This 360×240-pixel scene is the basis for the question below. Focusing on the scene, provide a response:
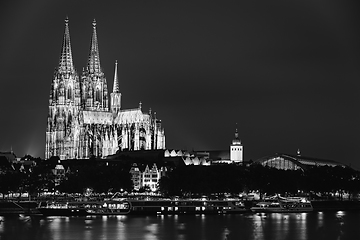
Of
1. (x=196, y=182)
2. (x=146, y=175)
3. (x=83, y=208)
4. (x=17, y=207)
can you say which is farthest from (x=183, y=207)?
(x=146, y=175)

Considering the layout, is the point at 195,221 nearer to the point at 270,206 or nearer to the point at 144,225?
the point at 144,225

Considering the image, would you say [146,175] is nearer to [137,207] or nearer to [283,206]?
[283,206]

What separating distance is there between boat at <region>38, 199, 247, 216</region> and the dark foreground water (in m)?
4.25

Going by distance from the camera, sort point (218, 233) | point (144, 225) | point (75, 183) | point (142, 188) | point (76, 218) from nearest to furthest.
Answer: point (218, 233) → point (144, 225) → point (76, 218) → point (75, 183) → point (142, 188)

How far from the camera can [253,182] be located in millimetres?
160125

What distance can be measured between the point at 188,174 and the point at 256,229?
58.7m

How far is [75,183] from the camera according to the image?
6191 inches

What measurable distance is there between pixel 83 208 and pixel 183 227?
23.8 metres

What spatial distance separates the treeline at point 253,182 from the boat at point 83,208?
28.8 metres

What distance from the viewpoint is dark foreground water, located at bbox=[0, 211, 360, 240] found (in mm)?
92562

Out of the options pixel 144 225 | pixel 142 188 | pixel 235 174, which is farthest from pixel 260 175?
pixel 144 225

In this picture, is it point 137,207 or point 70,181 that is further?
point 70,181

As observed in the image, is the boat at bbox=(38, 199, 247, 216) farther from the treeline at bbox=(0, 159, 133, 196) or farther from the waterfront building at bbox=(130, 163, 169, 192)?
the waterfront building at bbox=(130, 163, 169, 192)

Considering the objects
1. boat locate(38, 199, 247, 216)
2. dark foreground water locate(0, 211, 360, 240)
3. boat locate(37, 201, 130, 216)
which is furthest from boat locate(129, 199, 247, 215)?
dark foreground water locate(0, 211, 360, 240)
